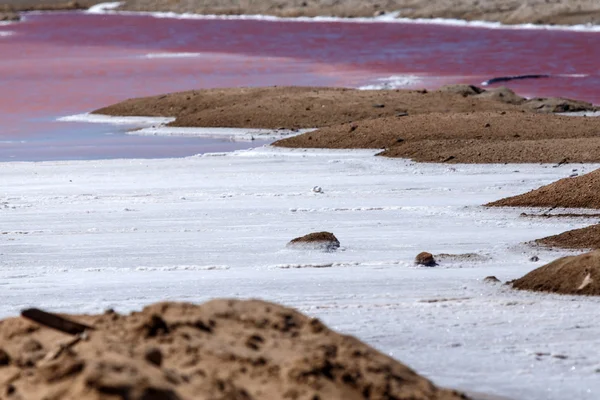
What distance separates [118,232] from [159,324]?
3.75 m

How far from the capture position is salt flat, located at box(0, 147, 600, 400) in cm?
480

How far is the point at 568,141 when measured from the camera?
11180 mm

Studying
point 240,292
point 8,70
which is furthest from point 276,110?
point 8,70

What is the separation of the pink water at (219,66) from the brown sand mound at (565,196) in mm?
5234

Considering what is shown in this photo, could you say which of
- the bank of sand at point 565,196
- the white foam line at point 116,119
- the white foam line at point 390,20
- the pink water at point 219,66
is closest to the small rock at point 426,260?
the bank of sand at point 565,196

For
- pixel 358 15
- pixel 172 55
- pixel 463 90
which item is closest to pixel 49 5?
pixel 358 15

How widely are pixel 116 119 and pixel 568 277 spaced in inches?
464

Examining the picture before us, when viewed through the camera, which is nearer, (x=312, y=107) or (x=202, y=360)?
(x=202, y=360)

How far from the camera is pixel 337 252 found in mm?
6785

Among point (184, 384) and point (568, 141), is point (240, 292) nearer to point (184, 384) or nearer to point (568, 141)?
point (184, 384)

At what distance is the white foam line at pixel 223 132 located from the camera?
13.9 m

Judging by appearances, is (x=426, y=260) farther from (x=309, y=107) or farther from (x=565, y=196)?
(x=309, y=107)

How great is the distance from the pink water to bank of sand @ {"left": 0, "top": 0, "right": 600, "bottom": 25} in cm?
309

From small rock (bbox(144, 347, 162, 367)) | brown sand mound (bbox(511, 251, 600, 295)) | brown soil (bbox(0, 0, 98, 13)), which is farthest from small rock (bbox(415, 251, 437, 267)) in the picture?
brown soil (bbox(0, 0, 98, 13))
